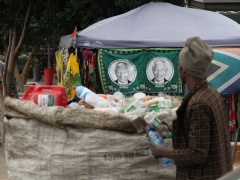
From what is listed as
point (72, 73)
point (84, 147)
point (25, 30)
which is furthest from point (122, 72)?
point (84, 147)

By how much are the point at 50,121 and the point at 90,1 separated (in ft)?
26.7

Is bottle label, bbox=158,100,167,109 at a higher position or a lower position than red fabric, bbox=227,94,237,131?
higher

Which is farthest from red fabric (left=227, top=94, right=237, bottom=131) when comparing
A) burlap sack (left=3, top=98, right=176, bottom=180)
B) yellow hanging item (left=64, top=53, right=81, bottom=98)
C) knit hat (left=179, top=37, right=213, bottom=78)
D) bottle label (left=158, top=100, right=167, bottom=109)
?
knit hat (left=179, top=37, right=213, bottom=78)

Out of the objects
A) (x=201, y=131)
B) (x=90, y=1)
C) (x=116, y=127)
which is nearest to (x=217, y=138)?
(x=201, y=131)

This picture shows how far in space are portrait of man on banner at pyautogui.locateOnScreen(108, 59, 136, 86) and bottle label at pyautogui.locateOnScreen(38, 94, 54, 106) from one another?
19.2 feet

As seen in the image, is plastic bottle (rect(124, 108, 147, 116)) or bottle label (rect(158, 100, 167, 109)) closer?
plastic bottle (rect(124, 108, 147, 116))

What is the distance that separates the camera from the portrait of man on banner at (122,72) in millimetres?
10672

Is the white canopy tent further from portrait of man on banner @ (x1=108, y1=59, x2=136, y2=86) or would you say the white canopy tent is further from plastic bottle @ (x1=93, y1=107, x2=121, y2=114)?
plastic bottle @ (x1=93, y1=107, x2=121, y2=114)

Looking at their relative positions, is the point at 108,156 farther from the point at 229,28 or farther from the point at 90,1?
the point at 90,1

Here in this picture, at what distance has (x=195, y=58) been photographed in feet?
11.6

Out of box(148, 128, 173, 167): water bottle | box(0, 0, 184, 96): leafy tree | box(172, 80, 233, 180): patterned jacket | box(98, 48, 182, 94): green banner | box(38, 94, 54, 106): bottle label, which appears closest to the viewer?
box(172, 80, 233, 180): patterned jacket

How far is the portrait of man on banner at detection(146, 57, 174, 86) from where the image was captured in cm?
1073

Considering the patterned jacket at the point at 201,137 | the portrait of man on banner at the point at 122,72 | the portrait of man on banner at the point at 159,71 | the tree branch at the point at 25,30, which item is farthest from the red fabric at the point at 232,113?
the patterned jacket at the point at 201,137

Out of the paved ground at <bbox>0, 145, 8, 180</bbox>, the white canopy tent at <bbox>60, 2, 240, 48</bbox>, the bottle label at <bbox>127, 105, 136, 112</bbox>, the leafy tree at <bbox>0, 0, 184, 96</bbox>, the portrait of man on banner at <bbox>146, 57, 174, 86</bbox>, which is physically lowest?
the paved ground at <bbox>0, 145, 8, 180</bbox>
